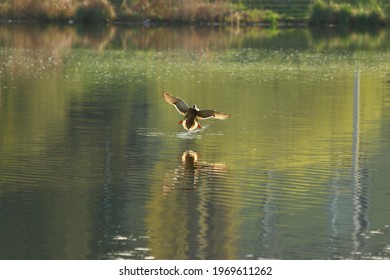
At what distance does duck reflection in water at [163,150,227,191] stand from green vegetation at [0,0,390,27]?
49.6 metres

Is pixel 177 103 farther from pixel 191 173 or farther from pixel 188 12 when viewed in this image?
pixel 188 12

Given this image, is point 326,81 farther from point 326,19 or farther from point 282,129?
point 326,19

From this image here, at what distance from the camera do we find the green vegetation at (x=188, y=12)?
223ft

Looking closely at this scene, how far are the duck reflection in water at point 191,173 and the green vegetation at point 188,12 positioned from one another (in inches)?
1952

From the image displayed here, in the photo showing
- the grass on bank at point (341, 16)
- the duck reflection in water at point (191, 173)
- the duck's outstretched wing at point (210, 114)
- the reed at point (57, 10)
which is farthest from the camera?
the grass on bank at point (341, 16)

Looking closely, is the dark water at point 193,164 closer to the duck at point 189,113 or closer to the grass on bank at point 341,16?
the duck at point 189,113

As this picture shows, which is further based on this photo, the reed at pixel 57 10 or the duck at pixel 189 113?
the reed at pixel 57 10

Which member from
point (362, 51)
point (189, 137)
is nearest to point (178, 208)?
point (189, 137)

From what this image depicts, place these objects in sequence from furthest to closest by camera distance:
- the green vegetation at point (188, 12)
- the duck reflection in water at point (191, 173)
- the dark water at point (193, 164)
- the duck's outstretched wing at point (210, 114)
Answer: the green vegetation at point (188, 12)
the duck's outstretched wing at point (210, 114)
the duck reflection in water at point (191, 173)
the dark water at point (193, 164)

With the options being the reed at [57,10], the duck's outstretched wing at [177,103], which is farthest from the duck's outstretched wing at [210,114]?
the reed at [57,10]

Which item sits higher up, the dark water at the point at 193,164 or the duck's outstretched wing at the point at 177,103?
the duck's outstretched wing at the point at 177,103

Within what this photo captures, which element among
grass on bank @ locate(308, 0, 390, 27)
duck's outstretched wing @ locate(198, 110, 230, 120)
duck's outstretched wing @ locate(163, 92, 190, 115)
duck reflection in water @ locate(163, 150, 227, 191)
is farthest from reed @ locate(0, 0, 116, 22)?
duck's outstretched wing @ locate(198, 110, 230, 120)

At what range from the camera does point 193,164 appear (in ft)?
62.0

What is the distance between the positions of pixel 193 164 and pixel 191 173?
804 millimetres
